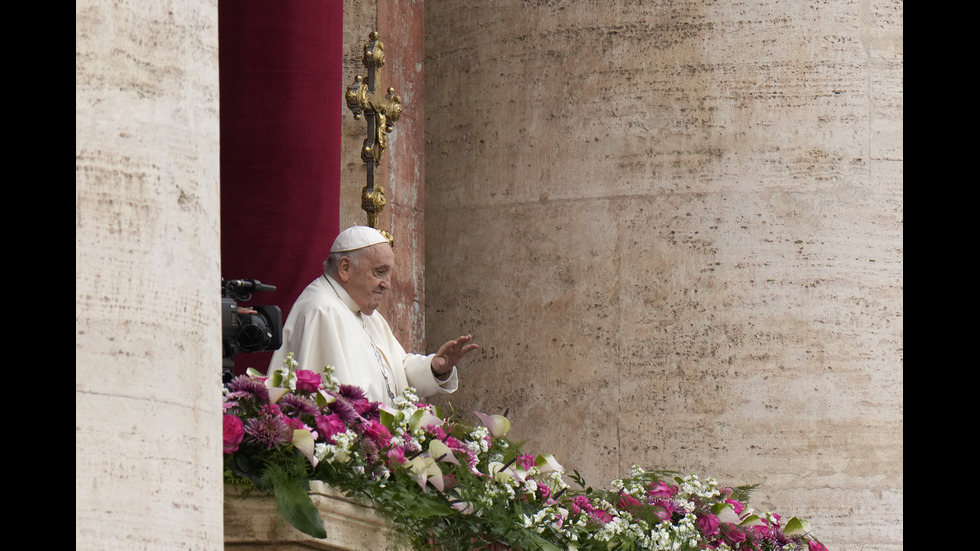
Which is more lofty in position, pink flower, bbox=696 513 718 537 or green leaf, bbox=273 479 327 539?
green leaf, bbox=273 479 327 539

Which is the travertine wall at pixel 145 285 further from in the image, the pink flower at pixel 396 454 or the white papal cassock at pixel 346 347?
the white papal cassock at pixel 346 347

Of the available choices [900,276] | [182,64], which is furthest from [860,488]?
[182,64]

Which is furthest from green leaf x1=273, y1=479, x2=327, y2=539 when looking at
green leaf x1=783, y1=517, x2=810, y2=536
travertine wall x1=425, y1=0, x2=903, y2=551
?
travertine wall x1=425, y1=0, x2=903, y2=551

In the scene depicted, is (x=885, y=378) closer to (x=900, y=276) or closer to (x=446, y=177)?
(x=900, y=276)

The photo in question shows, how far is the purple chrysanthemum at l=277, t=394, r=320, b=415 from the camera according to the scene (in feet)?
13.3

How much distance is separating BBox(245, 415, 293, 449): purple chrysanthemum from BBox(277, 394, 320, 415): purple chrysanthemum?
0.56ft

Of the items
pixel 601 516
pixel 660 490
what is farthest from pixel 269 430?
pixel 660 490

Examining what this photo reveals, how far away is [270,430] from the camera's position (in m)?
3.87

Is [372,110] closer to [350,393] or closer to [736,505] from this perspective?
[736,505]

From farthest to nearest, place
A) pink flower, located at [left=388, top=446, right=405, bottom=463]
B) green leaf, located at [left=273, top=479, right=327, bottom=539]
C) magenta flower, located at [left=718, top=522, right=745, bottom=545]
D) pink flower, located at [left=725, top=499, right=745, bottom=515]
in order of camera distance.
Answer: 1. pink flower, located at [left=725, top=499, right=745, bottom=515]
2. magenta flower, located at [left=718, top=522, right=745, bottom=545]
3. pink flower, located at [left=388, top=446, right=405, bottom=463]
4. green leaf, located at [left=273, top=479, right=327, bottom=539]

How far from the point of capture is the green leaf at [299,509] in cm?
366

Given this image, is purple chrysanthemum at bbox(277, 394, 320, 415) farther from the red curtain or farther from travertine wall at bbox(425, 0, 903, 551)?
travertine wall at bbox(425, 0, 903, 551)

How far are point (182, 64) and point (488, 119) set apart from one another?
5723 millimetres

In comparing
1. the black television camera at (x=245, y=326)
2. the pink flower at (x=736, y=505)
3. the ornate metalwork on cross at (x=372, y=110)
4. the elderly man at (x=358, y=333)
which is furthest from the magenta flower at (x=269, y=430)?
the ornate metalwork on cross at (x=372, y=110)
